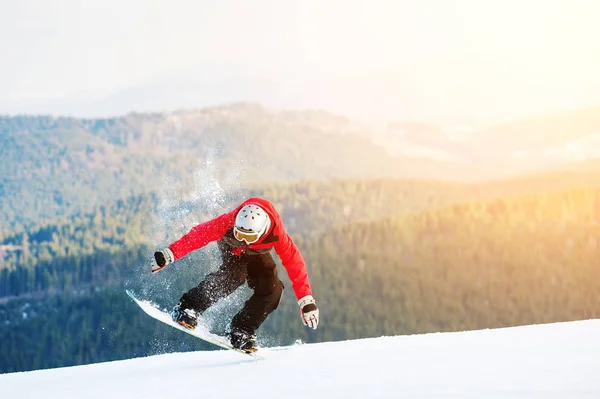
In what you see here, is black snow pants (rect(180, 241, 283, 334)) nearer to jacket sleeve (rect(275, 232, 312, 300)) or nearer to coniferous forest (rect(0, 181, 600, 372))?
jacket sleeve (rect(275, 232, 312, 300))

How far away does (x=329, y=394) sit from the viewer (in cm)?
Answer: 362

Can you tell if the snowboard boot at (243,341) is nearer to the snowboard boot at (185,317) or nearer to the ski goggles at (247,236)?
the snowboard boot at (185,317)

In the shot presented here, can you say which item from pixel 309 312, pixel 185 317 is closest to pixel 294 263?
pixel 309 312

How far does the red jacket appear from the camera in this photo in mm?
6168

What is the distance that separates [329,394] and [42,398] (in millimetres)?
1984

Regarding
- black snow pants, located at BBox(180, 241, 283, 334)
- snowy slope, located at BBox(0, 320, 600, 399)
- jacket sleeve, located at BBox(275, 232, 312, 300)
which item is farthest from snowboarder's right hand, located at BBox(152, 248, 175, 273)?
jacket sleeve, located at BBox(275, 232, 312, 300)

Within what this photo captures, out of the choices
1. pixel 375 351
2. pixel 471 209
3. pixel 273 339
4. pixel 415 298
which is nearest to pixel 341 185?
pixel 471 209

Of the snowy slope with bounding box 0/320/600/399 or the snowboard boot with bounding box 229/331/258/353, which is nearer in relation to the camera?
the snowy slope with bounding box 0/320/600/399

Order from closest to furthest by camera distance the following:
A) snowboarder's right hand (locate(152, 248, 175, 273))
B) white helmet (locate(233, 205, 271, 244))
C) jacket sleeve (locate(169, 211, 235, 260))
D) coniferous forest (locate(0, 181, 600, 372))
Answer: white helmet (locate(233, 205, 271, 244)), snowboarder's right hand (locate(152, 248, 175, 273)), jacket sleeve (locate(169, 211, 235, 260)), coniferous forest (locate(0, 181, 600, 372))

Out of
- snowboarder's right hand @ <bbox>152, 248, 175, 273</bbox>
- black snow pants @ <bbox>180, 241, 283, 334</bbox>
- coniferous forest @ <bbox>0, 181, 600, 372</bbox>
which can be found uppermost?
snowboarder's right hand @ <bbox>152, 248, 175, 273</bbox>

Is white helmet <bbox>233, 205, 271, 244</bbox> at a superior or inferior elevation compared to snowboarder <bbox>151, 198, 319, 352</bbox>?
superior

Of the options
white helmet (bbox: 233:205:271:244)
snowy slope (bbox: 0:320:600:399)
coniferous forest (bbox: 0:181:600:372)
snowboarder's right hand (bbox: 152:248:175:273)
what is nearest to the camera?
snowy slope (bbox: 0:320:600:399)

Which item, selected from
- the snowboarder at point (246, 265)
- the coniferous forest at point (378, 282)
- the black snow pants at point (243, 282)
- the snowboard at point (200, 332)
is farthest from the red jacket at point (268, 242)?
the coniferous forest at point (378, 282)

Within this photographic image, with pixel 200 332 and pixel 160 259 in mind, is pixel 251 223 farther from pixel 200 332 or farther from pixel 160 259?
pixel 200 332
